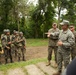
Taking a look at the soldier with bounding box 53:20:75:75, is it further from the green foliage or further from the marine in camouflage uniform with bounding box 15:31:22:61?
the green foliage

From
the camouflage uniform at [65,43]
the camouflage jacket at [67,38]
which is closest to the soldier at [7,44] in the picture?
the camouflage uniform at [65,43]

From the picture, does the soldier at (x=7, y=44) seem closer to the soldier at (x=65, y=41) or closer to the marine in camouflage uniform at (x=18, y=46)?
the marine in camouflage uniform at (x=18, y=46)

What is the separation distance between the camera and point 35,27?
2892cm

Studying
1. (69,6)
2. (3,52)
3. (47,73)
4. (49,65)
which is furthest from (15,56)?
(69,6)

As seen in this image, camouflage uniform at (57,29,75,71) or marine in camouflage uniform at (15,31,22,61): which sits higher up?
camouflage uniform at (57,29,75,71)

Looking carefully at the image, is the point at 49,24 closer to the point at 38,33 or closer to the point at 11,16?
the point at 38,33

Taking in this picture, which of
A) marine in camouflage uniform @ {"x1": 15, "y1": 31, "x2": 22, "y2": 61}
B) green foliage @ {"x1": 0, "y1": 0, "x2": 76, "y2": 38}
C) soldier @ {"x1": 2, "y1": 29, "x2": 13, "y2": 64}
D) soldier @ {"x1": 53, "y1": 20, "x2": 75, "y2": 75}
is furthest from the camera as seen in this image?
green foliage @ {"x1": 0, "y1": 0, "x2": 76, "y2": 38}

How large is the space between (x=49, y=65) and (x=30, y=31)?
21974mm

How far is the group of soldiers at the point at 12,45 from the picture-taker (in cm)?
940

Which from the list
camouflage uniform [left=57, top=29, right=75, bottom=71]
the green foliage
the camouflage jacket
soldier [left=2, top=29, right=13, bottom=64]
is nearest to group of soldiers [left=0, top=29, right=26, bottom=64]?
soldier [left=2, top=29, right=13, bottom=64]

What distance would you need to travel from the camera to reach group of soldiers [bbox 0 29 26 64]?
940cm

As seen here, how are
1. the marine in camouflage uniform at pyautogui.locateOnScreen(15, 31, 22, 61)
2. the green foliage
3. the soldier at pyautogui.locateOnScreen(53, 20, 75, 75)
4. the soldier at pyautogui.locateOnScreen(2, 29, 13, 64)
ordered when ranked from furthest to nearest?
1. the green foliage
2. the marine in camouflage uniform at pyautogui.locateOnScreen(15, 31, 22, 61)
3. the soldier at pyautogui.locateOnScreen(2, 29, 13, 64)
4. the soldier at pyautogui.locateOnScreen(53, 20, 75, 75)

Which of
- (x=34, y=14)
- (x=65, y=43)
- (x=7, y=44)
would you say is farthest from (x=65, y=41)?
(x=34, y=14)

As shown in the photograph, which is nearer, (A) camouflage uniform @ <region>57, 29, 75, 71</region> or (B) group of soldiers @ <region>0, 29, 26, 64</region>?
(A) camouflage uniform @ <region>57, 29, 75, 71</region>
